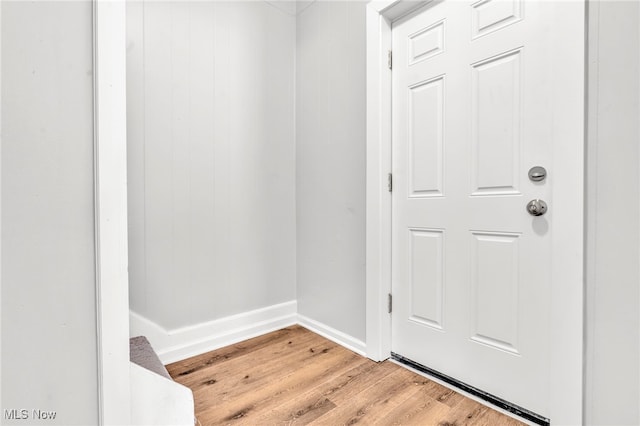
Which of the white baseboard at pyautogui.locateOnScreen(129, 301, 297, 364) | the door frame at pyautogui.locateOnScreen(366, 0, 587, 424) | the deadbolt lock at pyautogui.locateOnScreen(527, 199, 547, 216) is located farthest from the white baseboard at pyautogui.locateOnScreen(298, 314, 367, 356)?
the deadbolt lock at pyautogui.locateOnScreen(527, 199, 547, 216)

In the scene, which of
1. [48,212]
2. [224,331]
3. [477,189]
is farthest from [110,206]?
[224,331]

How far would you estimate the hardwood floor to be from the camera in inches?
47.4

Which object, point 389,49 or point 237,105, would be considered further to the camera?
point 237,105

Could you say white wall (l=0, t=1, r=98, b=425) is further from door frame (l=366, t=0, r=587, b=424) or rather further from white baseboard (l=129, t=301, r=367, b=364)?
door frame (l=366, t=0, r=587, b=424)

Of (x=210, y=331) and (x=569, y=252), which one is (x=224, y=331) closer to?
(x=210, y=331)

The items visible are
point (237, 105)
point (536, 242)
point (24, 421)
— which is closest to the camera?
point (24, 421)

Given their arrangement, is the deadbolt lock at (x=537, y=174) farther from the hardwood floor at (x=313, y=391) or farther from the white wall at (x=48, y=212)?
the white wall at (x=48, y=212)

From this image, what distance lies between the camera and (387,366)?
62.7 inches

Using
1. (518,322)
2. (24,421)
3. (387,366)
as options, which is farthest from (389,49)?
(24,421)

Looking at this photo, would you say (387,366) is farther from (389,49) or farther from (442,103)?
(389,49)

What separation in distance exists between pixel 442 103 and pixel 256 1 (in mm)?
1403

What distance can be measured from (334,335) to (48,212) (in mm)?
1643

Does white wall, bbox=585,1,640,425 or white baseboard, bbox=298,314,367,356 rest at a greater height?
white wall, bbox=585,1,640,425

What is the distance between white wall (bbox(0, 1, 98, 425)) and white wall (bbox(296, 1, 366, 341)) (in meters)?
1.34
